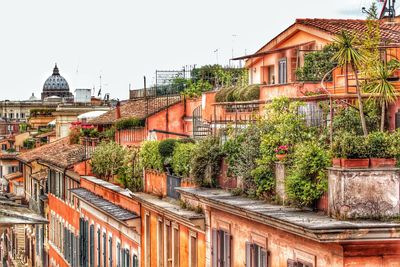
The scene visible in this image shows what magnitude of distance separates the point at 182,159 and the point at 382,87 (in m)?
8.91

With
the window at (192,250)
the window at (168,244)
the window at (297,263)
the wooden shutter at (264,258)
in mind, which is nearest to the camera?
the window at (297,263)

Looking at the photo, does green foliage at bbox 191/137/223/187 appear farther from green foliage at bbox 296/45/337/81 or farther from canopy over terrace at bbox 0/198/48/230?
canopy over terrace at bbox 0/198/48/230

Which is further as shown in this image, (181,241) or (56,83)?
(56,83)

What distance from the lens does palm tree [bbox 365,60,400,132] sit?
1684 cm

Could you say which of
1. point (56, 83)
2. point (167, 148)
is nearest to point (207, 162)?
point (167, 148)

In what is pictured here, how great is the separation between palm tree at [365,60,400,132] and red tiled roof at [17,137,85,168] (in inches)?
1089

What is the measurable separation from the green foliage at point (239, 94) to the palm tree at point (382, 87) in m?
6.89

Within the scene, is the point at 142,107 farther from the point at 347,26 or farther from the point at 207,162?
the point at 207,162

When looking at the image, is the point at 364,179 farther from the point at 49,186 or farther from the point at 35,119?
the point at 35,119

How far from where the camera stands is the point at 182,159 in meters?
25.2

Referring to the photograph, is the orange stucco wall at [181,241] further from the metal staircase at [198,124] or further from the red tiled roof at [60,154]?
the red tiled roof at [60,154]

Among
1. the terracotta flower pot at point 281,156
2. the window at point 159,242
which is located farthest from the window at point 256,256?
the window at point 159,242

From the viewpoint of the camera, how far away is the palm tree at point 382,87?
55.3 ft

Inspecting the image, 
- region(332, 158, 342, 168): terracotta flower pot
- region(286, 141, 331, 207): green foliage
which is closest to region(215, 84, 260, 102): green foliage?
region(286, 141, 331, 207): green foliage
